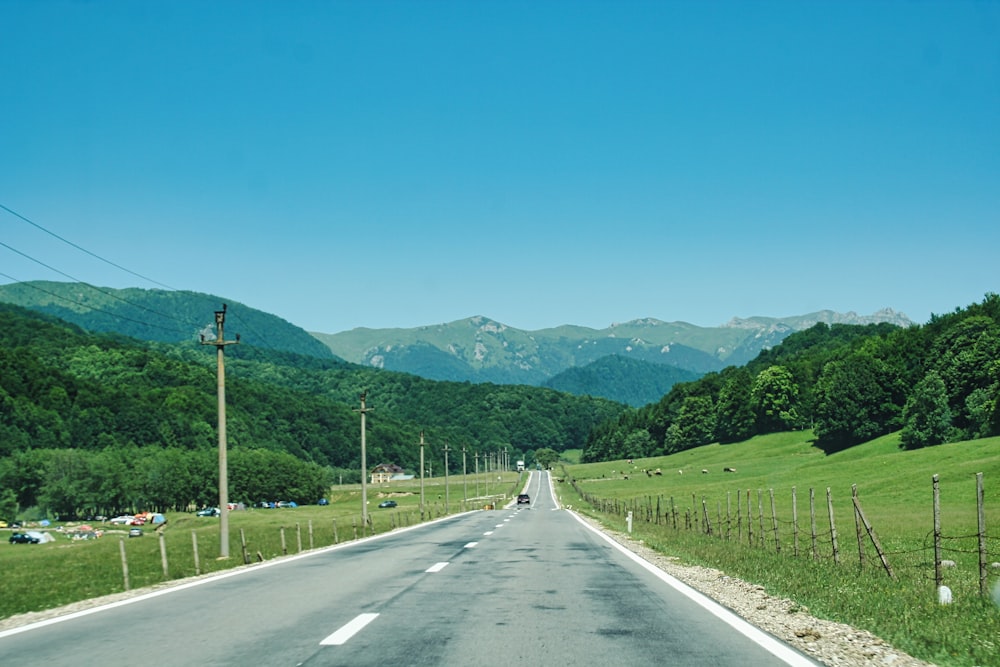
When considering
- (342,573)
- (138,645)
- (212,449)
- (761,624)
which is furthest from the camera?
(212,449)

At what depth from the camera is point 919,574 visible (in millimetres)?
17828

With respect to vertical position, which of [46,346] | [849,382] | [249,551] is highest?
[46,346]

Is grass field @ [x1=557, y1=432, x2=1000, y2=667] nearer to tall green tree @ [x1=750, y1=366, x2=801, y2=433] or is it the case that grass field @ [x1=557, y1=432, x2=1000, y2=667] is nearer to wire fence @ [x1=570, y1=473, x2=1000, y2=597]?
wire fence @ [x1=570, y1=473, x2=1000, y2=597]

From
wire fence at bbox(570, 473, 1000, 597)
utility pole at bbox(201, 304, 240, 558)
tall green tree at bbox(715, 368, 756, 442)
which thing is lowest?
wire fence at bbox(570, 473, 1000, 597)

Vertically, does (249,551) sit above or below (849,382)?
below

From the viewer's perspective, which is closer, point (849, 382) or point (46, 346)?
point (849, 382)

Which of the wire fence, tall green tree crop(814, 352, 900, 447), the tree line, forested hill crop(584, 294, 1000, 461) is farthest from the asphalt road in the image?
the tree line

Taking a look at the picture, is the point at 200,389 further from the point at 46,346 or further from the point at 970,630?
the point at 970,630

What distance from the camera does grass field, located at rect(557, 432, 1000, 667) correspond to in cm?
1116

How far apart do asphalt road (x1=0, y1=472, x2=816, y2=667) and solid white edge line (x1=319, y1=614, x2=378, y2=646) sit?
3cm

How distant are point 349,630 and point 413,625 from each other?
829mm

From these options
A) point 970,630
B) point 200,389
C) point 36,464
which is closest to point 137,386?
point 200,389

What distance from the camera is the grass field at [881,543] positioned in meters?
11.2

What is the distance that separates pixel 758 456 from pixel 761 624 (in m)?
131
